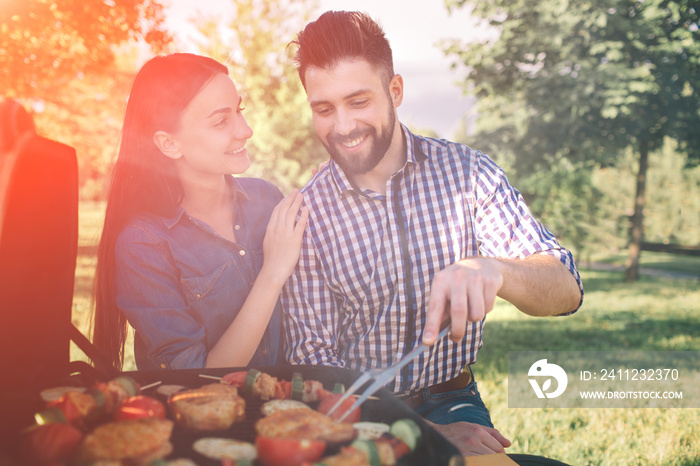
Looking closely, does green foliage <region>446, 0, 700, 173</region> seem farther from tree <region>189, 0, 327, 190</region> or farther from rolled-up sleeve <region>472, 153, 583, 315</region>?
rolled-up sleeve <region>472, 153, 583, 315</region>

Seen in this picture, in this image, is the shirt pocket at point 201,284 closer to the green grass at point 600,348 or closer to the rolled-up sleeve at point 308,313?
the rolled-up sleeve at point 308,313

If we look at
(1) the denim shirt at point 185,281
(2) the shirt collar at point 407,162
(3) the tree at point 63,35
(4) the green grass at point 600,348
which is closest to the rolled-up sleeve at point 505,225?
(2) the shirt collar at point 407,162

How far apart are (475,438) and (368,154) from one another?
1.45 metres

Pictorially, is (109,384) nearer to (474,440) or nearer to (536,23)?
(474,440)

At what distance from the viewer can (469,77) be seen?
12.8 meters

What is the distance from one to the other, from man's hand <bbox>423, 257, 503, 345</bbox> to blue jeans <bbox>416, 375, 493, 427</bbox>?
3.45 ft

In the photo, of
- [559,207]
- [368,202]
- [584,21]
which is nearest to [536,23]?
[584,21]

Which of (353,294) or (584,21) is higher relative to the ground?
Result: (584,21)

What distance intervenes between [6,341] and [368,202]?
69.8 inches

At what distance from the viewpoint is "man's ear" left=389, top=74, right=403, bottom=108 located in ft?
9.41

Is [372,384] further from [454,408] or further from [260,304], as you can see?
[454,408]
